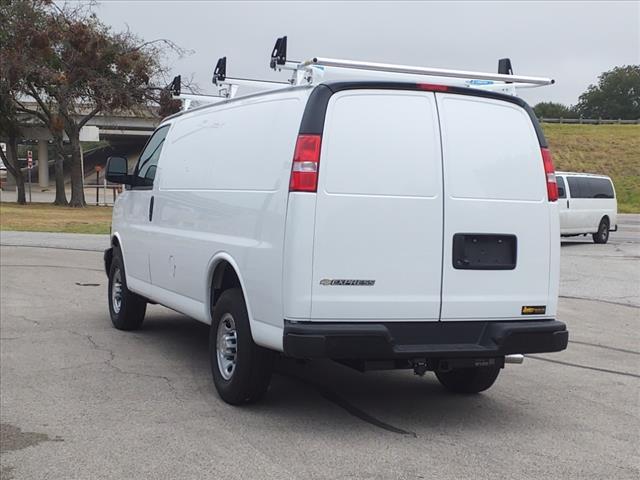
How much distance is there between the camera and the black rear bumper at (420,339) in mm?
5254

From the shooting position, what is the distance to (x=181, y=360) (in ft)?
25.7

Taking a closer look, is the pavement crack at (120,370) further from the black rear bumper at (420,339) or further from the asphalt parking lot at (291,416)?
the black rear bumper at (420,339)

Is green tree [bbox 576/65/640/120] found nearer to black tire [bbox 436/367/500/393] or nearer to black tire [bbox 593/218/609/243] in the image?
black tire [bbox 593/218/609/243]

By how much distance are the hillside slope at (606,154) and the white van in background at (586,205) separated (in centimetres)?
2402

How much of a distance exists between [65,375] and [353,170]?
328 centimetres

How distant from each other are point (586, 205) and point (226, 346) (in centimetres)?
2003

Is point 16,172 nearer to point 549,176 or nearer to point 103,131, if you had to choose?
point 103,131

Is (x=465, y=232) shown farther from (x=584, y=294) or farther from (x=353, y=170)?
A: (x=584, y=294)

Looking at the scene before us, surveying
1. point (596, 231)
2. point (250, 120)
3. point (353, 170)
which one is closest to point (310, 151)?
point (353, 170)

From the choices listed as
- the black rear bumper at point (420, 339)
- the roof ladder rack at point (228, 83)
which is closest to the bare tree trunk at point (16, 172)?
the roof ladder rack at point (228, 83)

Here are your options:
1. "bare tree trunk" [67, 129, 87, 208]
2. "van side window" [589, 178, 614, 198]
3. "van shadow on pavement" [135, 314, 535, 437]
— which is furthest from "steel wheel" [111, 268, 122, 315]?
"bare tree trunk" [67, 129, 87, 208]

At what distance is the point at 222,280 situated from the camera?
6.55 meters

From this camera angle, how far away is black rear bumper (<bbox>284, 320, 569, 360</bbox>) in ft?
17.2

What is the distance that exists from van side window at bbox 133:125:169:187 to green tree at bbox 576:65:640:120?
122 m
